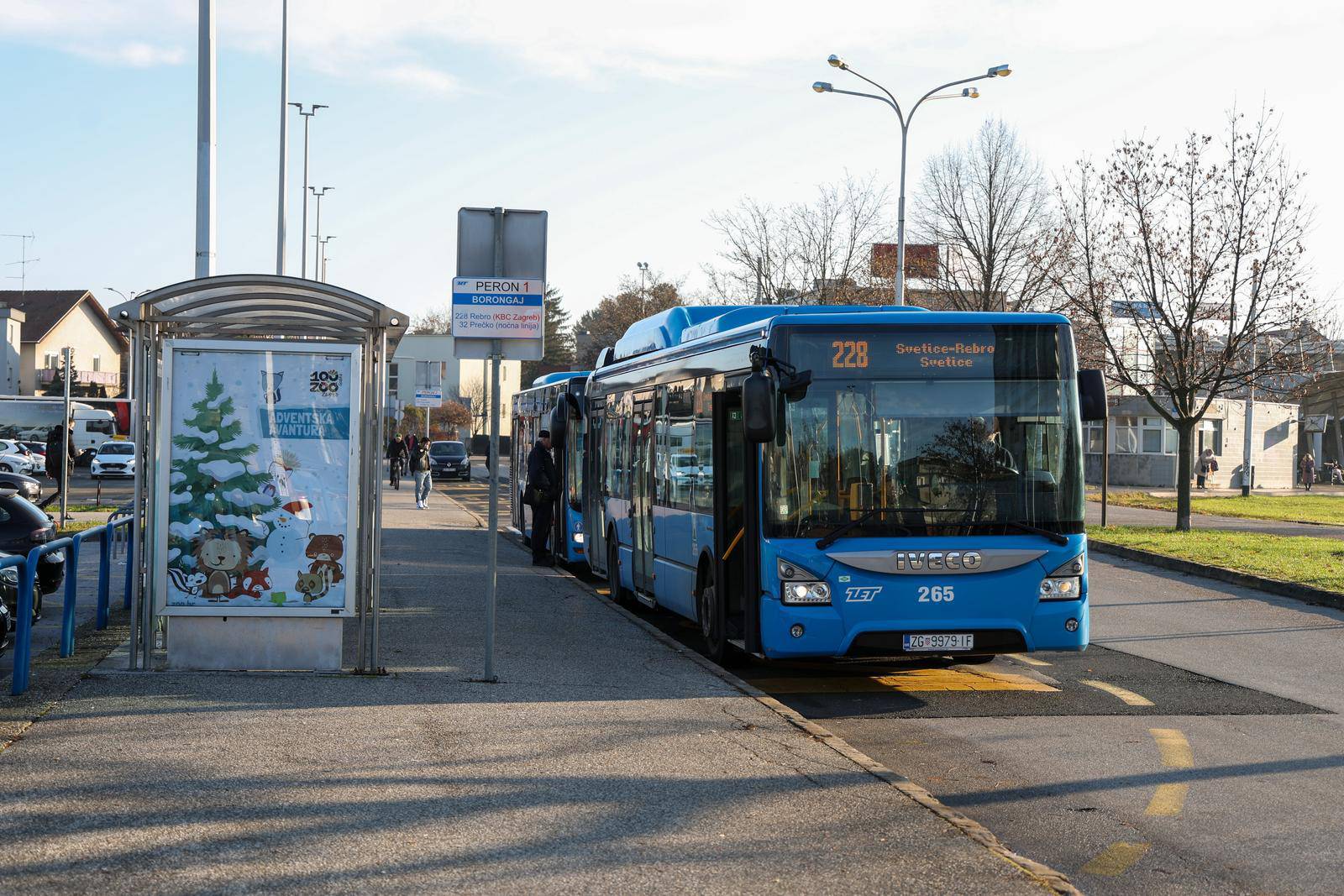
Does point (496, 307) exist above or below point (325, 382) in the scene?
above

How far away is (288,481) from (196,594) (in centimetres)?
94

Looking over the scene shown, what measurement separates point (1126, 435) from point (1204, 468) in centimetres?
503

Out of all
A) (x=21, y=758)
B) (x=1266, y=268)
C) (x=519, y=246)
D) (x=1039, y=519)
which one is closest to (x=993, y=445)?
(x=1039, y=519)

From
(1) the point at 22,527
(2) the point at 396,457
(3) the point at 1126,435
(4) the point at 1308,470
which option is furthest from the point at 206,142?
(4) the point at 1308,470

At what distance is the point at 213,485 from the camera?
376 inches

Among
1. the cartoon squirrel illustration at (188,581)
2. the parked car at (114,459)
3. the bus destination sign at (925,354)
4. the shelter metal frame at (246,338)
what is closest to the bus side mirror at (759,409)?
the bus destination sign at (925,354)

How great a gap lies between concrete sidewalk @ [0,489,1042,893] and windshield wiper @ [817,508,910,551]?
46.3 inches

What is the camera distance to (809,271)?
43031 millimetres

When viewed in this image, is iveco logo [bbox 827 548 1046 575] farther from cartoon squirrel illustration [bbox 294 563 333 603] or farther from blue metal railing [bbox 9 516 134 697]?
blue metal railing [bbox 9 516 134 697]

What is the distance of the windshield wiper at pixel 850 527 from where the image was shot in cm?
987

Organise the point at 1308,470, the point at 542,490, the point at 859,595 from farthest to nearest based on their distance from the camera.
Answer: the point at 1308,470 → the point at 542,490 → the point at 859,595

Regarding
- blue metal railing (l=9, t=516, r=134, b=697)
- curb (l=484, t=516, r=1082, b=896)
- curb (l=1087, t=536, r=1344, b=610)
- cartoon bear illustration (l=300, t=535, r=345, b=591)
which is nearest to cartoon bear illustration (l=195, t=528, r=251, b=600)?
cartoon bear illustration (l=300, t=535, r=345, b=591)

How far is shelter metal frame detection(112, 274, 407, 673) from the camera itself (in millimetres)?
9336

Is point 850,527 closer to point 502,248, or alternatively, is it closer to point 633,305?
point 502,248
